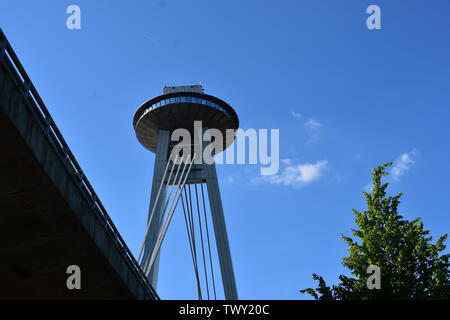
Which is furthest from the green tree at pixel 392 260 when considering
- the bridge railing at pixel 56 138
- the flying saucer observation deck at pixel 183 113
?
the flying saucer observation deck at pixel 183 113

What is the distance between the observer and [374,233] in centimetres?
1995

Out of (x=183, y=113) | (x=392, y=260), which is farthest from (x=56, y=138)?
(x=183, y=113)

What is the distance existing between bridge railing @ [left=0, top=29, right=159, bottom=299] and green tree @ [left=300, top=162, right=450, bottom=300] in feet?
24.7

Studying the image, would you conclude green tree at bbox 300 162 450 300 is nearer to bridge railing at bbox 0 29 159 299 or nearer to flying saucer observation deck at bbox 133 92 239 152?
bridge railing at bbox 0 29 159 299

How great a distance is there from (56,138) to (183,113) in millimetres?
26588

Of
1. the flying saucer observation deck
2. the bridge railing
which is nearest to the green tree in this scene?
the bridge railing

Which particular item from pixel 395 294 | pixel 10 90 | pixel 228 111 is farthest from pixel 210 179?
pixel 10 90

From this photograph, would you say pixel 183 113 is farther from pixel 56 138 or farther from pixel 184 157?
pixel 56 138

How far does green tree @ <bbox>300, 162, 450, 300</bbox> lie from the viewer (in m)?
17.9

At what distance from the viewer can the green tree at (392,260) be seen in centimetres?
1789

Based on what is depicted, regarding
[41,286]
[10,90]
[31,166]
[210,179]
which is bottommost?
[41,286]

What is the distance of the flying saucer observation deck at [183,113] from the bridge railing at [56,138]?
22852 mm
